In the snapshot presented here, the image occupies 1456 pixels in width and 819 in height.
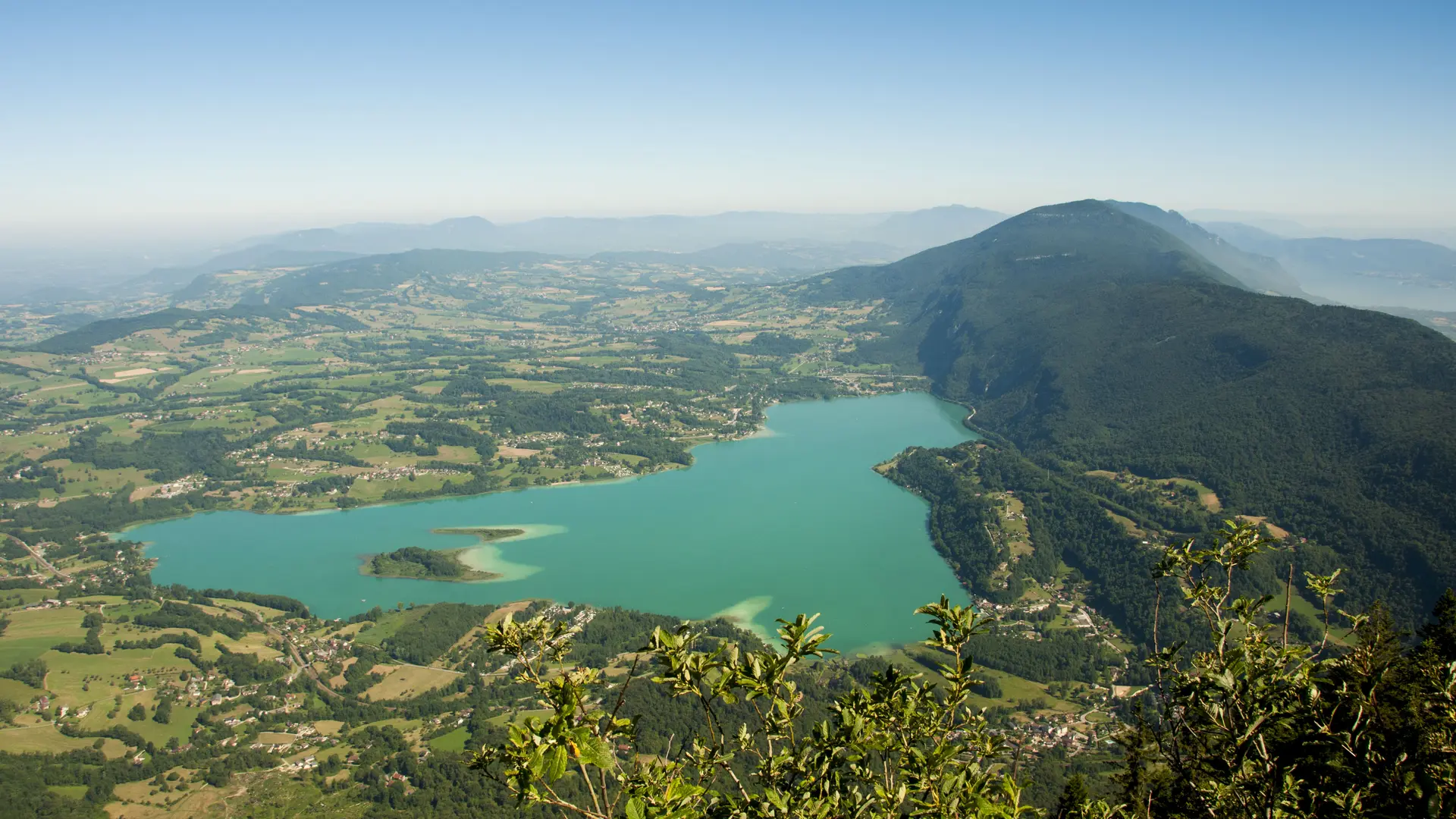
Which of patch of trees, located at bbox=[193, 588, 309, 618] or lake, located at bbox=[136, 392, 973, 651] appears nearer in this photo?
patch of trees, located at bbox=[193, 588, 309, 618]

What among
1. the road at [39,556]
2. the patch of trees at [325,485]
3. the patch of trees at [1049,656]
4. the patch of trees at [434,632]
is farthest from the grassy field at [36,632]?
the patch of trees at [1049,656]

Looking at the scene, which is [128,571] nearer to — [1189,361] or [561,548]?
[561,548]

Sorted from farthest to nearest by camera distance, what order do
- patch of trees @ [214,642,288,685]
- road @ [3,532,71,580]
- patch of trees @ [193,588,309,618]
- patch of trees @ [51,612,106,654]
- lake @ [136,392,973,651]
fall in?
road @ [3,532,71,580] < lake @ [136,392,973,651] < patch of trees @ [193,588,309,618] < patch of trees @ [51,612,106,654] < patch of trees @ [214,642,288,685]

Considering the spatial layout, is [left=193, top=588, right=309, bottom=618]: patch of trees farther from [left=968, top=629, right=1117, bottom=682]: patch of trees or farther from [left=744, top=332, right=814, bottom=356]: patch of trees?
[left=744, top=332, right=814, bottom=356]: patch of trees

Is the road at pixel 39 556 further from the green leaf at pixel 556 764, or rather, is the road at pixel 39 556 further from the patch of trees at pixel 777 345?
the patch of trees at pixel 777 345

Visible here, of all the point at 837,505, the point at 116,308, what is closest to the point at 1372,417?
the point at 837,505

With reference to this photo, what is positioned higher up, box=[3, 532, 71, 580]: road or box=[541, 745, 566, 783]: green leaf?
box=[541, 745, 566, 783]: green leaf

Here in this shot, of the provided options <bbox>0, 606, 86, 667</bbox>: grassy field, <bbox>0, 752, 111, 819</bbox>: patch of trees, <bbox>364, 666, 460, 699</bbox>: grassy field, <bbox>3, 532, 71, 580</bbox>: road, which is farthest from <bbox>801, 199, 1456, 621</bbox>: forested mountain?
<bbox>3, 532, 71, 580</bbox>: road
